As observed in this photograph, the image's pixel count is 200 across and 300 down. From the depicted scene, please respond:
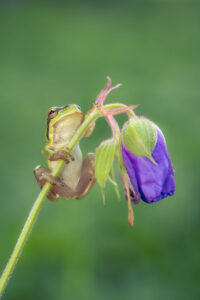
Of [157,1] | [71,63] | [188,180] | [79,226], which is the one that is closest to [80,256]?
[79,226]

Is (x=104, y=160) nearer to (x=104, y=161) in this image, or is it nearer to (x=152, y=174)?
(x=104, y=161)

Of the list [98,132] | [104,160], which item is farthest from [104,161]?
[98,132]

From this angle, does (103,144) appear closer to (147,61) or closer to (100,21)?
(147,61)

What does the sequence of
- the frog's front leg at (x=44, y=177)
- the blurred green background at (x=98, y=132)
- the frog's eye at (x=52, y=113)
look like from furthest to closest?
the blurred green background at (x=98, y=132) < the frog's eye at (x=52, y=113) < the frog's front leg at (x=44, y=177)

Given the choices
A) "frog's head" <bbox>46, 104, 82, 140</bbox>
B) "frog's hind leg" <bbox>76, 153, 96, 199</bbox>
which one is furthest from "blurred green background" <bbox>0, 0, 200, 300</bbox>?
"frog's head" <bbox>46, 104, 82, 140</bbox>

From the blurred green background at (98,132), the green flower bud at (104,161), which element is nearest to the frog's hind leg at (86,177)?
the green flower bud at (104,161)

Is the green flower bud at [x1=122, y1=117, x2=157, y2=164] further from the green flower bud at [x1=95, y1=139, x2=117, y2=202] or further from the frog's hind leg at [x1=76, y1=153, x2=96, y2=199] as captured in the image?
the frog's hind leg at [x1=76, y1=153, x2=96, y2=199]

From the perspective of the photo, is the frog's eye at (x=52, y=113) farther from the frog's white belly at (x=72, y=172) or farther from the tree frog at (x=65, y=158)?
the frog's white belly at (x=72, y=172)

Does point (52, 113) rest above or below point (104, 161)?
above
